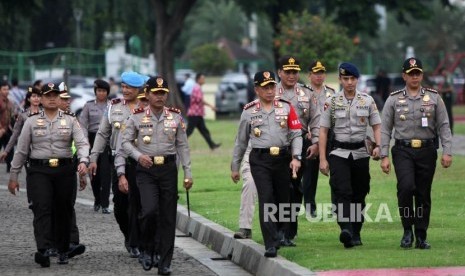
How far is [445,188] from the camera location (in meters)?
20.6

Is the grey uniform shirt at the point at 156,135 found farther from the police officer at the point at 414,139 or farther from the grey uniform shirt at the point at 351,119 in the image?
the police officer at the point at 414,139

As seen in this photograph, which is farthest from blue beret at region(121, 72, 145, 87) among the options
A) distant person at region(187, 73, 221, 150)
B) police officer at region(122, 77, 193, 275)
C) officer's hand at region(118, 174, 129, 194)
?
distant person at region(187, 73, 221, 150)

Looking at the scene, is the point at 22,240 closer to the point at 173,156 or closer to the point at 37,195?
the point at 37,195

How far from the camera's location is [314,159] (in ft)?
54.4

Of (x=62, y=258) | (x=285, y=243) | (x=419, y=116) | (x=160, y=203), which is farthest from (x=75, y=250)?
(x=419, y=116)

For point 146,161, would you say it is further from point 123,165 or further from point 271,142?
point 271,142

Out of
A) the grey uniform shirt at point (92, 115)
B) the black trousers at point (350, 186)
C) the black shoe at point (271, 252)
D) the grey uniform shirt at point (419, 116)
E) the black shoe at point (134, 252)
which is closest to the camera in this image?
the black shoe at point (271, 252)

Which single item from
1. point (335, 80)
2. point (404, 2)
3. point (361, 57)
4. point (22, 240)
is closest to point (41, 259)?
point (22, 240)

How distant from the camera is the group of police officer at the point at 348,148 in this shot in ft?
44.1

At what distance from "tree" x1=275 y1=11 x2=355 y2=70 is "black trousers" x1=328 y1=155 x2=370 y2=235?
105 ft

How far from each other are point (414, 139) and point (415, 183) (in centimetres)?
45

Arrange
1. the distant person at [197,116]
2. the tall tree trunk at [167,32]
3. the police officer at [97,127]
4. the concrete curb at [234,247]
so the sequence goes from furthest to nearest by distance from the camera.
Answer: the tall tree trunk at [167,32]
the distant person at [197,116]
the police officer at [97,127]
the concrete curb at [234,247]

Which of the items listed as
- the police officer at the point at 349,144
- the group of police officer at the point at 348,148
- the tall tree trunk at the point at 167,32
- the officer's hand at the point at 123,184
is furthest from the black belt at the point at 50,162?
the tall tree trunk at the point at 167,32

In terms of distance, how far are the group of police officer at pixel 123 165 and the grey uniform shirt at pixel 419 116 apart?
7.10 feet
